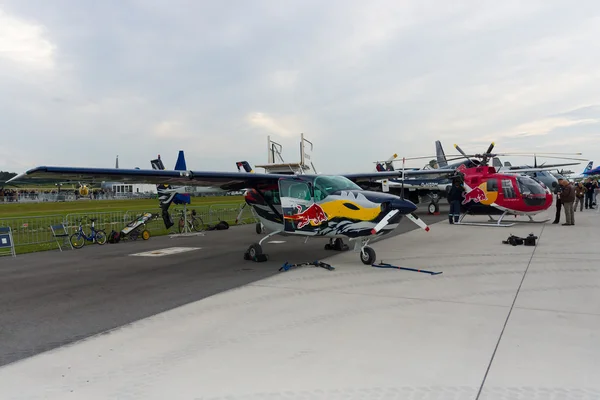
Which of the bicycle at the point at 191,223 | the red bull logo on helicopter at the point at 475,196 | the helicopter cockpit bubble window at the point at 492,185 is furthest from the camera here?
the bicycle at the point at 191,223

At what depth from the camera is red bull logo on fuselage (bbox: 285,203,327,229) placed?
355 inches

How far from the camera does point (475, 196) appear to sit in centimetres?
1688

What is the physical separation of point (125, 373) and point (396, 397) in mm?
2306

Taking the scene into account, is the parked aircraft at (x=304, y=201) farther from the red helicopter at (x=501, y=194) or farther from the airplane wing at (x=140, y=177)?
the red helicopter at (x=501, y=194)

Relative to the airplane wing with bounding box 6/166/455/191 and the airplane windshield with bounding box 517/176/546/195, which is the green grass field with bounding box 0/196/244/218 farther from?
Answer: the airplane windshield with bounding box 517/176/546/195

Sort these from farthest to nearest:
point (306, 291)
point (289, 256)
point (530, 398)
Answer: point (289, 256), point (306, 291), point (530, 398)

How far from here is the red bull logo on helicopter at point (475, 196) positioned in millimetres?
16609

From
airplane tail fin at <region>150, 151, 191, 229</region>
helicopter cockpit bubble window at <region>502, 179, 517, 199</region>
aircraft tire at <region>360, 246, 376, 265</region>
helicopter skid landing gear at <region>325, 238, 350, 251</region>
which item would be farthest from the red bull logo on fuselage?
Result: helicopter cockpit bubble window at <region>502, 179, 517, 199</region>

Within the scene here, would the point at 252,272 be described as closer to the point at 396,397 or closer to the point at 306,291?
the point at 306,291

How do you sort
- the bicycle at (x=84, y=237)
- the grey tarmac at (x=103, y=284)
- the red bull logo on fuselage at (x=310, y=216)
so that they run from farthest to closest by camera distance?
the bicycle at (x=84, y=237) → the red bull logo on fuselage at (x=310, y=216) → the grey tarmac at (x=103, y=284)

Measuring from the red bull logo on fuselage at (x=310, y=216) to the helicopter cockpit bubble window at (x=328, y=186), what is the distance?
245 mm

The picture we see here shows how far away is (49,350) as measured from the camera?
427cm

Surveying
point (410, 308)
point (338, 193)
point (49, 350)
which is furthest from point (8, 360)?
point (338, 193)

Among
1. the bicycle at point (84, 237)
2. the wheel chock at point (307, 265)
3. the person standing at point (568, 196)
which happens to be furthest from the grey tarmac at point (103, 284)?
the person standing at point (568, 196)
